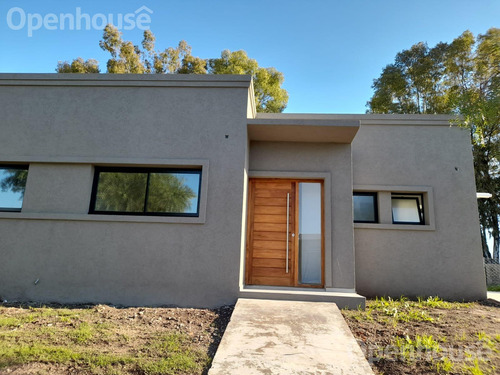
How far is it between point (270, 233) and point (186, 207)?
189cm

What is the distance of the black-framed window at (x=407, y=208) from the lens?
24.3 feet

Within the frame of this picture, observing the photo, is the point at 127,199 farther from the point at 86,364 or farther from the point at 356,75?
the point at 356,75

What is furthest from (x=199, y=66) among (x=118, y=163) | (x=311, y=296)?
(x=311, y=296)

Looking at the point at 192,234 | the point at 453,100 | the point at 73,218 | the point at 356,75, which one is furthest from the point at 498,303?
the point at 73,218

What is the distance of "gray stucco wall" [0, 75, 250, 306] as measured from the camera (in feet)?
17.6

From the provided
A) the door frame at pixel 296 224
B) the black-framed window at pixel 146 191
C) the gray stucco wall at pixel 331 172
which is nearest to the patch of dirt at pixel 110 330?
the door frame at pixel 296 224

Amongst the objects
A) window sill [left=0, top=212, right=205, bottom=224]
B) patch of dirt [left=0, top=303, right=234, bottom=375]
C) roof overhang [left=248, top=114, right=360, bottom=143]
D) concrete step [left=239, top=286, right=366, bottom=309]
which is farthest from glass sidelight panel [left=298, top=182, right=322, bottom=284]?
window sill [left=0, top=212, right=205, bottom=224]

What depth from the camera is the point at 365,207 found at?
7523mm

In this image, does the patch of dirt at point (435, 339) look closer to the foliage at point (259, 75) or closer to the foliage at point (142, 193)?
the foliage at point (142, 193)

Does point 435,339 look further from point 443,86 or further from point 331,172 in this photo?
point 443,86

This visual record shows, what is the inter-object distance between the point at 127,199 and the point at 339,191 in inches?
175

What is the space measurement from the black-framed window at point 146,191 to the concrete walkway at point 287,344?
2294 millimetres

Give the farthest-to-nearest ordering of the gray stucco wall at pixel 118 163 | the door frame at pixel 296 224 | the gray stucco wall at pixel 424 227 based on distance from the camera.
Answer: the gray stucco wall at pixel 424 227
the door frame at pixel 296 224
the gray stucco wall at pixel 118 163

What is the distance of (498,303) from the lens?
661cm
